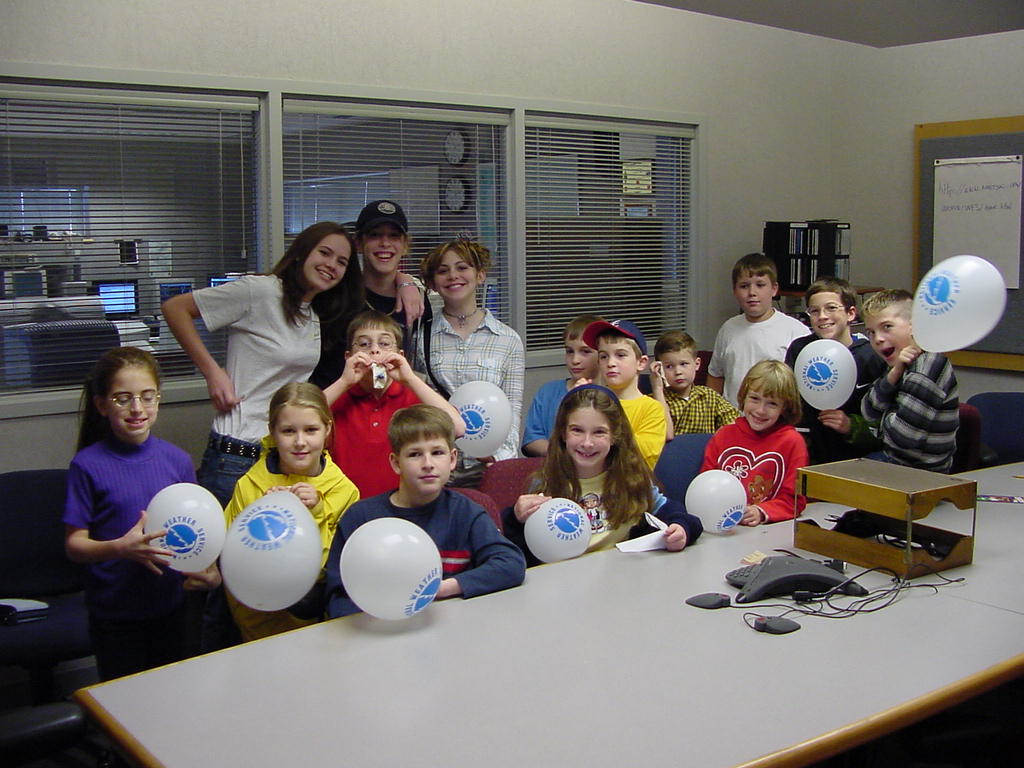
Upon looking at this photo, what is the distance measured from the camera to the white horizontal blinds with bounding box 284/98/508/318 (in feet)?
13.0

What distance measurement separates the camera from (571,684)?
178 cm

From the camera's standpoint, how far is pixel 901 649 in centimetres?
194

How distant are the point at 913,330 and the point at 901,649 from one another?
1326 mm

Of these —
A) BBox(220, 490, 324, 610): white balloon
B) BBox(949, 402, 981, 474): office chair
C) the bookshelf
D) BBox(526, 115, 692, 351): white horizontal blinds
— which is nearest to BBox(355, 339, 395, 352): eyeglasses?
BBox(220, 490, 324, 610): white balloon

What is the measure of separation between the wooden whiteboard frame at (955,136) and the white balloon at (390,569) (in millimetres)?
3927

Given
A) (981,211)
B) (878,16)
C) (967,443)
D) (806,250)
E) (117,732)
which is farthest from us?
(878,16)

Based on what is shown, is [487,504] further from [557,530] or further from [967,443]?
[967,443]

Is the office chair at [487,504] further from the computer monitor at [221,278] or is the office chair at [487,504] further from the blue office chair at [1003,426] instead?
the blue office chair at [1003,426]

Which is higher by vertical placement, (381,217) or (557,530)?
(381,217)

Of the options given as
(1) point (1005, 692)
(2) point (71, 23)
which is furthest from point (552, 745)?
(2) point (71, 23)

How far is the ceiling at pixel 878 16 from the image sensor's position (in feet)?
21.4

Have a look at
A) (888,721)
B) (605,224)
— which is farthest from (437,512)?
(605,224)

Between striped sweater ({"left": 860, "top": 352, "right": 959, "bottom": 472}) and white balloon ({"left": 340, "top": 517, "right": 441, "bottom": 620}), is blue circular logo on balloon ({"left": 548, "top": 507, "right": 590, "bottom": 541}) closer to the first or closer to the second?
white balloon ({"left": 340, "top": 517, "right": 441, "bottom": 620})

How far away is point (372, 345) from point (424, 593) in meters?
1.18
